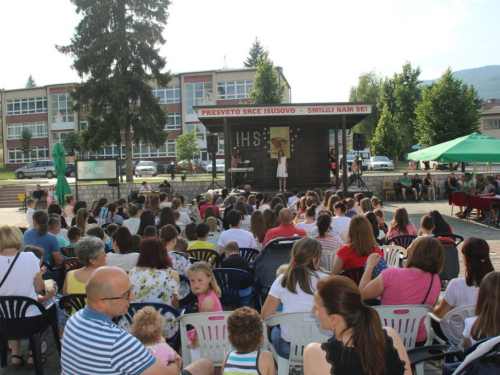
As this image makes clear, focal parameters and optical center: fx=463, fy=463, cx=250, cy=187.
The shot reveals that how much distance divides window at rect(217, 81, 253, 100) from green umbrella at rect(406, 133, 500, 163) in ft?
118

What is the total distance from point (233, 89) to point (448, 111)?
21270 mm

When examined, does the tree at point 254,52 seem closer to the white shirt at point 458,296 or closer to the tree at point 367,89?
the tree at point 367,89

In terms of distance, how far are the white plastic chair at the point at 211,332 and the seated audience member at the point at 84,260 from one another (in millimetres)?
1238

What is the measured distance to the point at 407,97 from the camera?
52094 millimetres

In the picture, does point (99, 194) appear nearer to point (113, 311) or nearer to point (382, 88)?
point (113, 311)

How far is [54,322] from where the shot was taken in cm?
457

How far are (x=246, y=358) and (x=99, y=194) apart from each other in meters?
20.5

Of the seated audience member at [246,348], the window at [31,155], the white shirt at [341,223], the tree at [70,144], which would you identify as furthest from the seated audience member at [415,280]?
the window at [31,155]

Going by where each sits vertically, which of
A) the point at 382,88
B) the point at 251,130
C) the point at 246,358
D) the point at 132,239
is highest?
the point at 382,88

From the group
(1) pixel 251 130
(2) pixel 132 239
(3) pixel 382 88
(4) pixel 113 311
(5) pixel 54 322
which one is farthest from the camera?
(3) pixel 382 88

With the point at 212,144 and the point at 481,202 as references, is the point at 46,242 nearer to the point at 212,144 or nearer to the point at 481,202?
the point at 481,202

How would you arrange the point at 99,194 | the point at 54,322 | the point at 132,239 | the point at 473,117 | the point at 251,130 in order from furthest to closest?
the point at 473,117
the point at 99,194
the point at 251,130
the point at 132,239
the point at 54,322

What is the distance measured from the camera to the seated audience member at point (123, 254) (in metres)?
5.15

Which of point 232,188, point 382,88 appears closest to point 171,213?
point 232,188
